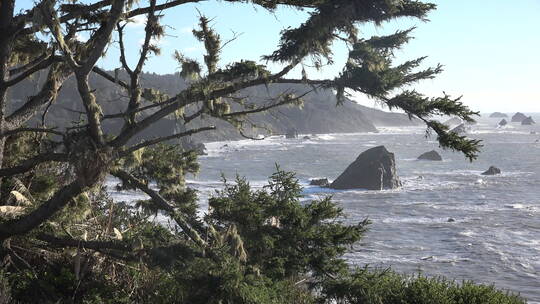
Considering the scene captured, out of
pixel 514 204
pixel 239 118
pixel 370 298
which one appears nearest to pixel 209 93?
pixel 239 118

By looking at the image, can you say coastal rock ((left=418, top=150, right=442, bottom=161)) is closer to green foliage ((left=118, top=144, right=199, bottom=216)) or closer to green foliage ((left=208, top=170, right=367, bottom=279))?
green foliage ((left=118, top=144, right=199, bottom=216))

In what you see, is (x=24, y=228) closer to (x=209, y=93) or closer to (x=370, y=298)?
(x=209, y=93)

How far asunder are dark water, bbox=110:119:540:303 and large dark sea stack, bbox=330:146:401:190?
4.64 feet

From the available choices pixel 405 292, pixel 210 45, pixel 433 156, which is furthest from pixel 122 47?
pixel 433 156

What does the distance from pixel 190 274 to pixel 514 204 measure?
31.6 m

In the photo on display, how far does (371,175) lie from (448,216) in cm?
1171

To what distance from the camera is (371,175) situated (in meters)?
42.1

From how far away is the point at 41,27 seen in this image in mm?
6445

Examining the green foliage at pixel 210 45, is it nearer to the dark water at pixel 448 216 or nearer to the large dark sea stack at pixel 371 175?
the dark water at pixel 448 216

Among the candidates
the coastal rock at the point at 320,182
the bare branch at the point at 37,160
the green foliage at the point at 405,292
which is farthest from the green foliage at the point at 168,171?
the coastal rock at the point at 320,182

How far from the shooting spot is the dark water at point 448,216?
21.0 m

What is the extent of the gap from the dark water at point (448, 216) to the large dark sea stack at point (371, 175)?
4.64 ft

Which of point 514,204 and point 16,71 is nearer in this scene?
point 16,71

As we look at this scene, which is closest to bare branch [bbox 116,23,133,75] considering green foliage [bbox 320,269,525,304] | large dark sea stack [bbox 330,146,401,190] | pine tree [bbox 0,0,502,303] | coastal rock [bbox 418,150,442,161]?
pine tree [bbox 0,0,502,303]
